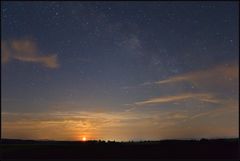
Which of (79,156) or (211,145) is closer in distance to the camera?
(79,156)

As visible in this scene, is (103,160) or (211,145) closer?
(103,160)

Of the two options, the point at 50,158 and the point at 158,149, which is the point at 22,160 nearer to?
the point at 50,158

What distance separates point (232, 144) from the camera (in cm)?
4988

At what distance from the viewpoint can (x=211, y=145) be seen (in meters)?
49.4

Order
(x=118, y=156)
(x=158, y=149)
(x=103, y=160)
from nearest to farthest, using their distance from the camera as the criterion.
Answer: (x=103, y=160) < (x=118, y=156) < (x=158, y=149)

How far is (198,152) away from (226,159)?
4.93m

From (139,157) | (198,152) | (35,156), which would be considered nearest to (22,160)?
(35,156)

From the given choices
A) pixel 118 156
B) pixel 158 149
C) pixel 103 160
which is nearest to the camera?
pixel 103 160

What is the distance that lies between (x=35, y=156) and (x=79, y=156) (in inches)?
228

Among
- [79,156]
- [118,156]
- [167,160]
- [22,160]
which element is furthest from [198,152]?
[22,160]

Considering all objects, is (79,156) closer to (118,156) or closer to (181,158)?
(118,156)

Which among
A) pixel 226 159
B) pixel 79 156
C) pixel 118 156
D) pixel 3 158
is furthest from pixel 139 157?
pixel 3 158

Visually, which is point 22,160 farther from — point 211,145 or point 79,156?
point 211,145

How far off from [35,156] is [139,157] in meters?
13.5
